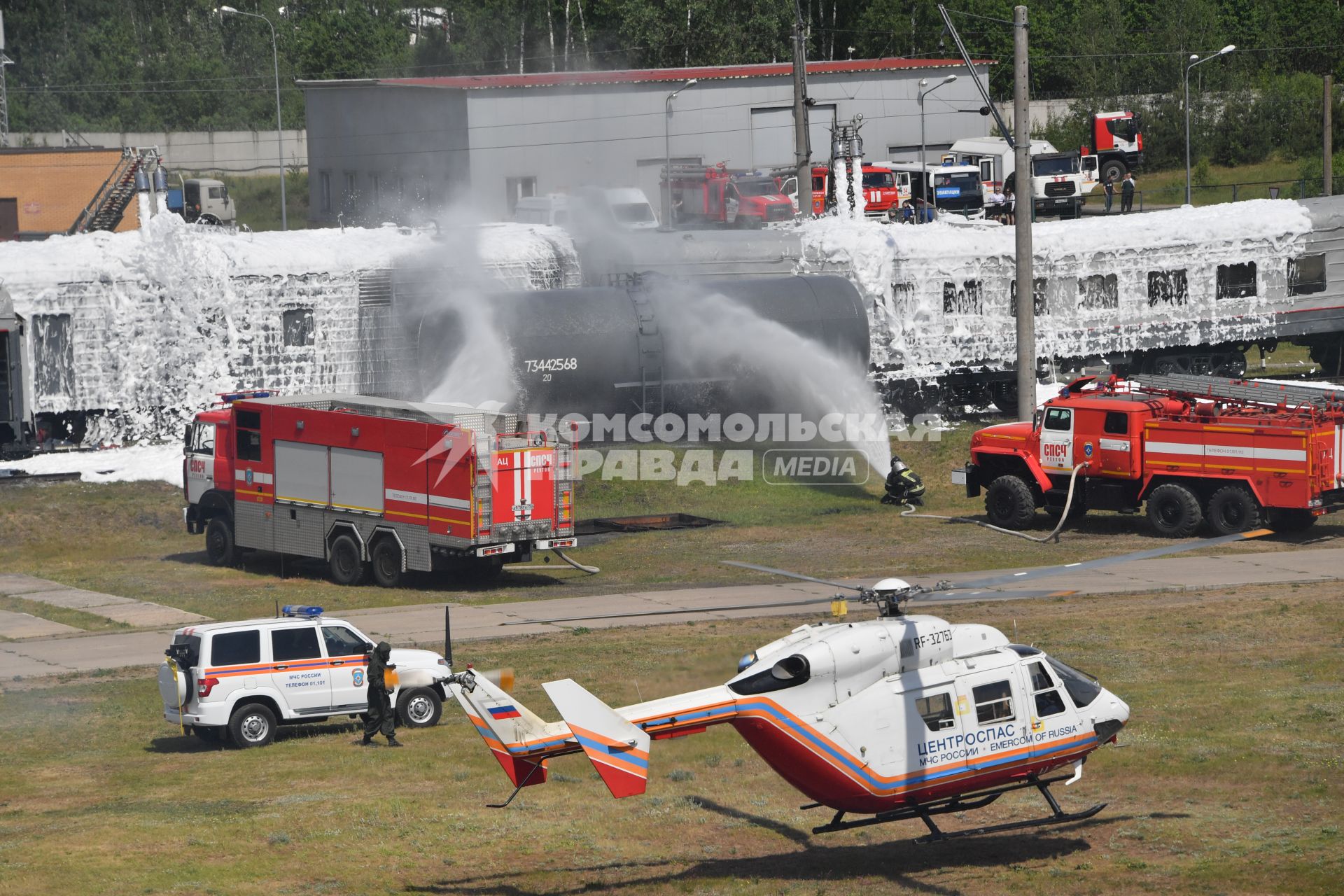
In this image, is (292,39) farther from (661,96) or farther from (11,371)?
(11,371)

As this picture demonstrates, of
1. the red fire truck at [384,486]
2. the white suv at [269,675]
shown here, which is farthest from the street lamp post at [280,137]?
the white suv at [269,675]

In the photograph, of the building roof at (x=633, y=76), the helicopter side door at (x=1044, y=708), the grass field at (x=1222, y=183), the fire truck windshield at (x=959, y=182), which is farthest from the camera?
the grass field at (x=1222, y=183)

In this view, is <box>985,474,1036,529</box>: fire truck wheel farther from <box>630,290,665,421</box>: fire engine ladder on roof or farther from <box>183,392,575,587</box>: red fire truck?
<box>183,392,575,587</box>: red fire truck

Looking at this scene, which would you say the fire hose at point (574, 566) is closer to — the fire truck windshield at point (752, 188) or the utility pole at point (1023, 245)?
the utility pole at point (1023, 245)

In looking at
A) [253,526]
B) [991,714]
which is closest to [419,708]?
[991,714]

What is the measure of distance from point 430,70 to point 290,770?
263ft

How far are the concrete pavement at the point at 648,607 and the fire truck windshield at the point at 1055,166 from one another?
121ft

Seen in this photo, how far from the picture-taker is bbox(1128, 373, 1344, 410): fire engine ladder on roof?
92.8ft

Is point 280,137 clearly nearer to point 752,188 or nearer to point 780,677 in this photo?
point 752,188

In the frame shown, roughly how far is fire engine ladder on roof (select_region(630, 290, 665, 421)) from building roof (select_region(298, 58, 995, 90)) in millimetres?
28163

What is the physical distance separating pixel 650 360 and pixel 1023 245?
29.4 ft

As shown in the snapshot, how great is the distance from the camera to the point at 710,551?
29391 millimetres

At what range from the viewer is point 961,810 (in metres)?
13.8

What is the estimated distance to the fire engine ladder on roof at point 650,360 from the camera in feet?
117
